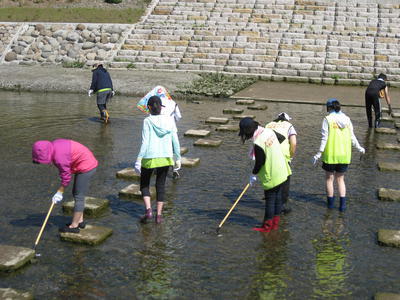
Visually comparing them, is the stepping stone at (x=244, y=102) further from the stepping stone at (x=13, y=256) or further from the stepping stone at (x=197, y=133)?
the stepping stone at (x=13, y=256)

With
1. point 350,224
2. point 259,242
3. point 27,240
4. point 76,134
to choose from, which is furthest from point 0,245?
point 76,134

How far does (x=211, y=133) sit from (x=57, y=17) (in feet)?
58.4

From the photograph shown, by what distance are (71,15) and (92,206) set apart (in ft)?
75.1

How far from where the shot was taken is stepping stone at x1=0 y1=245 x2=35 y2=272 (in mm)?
5613

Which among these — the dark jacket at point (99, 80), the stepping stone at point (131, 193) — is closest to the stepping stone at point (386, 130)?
the dark jacket at point (99, 80)

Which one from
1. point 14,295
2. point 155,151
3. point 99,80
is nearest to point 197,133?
point 99,80

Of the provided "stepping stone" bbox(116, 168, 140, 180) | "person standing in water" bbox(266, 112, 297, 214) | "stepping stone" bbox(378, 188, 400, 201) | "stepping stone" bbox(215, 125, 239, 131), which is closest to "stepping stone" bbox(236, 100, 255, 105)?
"stepping stone" bbox(215, 125, 239, 131)

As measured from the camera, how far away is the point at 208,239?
6.67 metres

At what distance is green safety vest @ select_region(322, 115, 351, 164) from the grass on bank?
21340 millimetres

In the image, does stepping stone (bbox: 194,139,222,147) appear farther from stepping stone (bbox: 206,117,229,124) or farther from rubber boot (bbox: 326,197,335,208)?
rubber boot (bbox: 326,197,335,208)

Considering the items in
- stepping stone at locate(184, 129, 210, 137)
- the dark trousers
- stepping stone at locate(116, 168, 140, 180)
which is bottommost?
stepping stone at locate(116, 168, 140, 180)

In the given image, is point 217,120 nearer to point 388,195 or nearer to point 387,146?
point 387,146

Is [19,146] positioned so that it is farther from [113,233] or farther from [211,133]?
[113,233]

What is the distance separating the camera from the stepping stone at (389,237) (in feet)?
21.4
